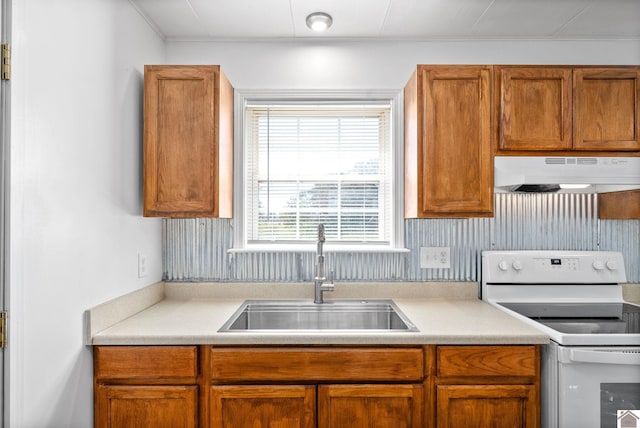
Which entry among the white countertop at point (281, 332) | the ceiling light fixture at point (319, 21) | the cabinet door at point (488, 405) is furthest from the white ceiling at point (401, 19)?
the cabinet door at point (488, 405)

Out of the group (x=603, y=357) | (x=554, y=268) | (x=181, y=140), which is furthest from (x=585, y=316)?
(x=181, y=140)

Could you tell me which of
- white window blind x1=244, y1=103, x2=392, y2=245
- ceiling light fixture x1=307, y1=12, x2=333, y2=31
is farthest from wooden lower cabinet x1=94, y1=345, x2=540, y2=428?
ceiling light fixture x1=307, y1=12, x2=333, y2=31

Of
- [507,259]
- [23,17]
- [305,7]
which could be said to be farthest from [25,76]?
[507,259]

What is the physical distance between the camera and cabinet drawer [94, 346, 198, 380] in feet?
5.21

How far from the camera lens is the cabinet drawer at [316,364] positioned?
1599 mm

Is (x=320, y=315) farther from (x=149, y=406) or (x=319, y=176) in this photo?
(x=149, y=406)

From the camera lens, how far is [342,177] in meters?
2.37

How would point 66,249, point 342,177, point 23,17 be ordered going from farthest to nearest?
point 342,177
point 66,249
point 23,17

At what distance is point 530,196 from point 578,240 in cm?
36

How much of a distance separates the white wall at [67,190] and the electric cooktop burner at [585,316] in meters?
1.87

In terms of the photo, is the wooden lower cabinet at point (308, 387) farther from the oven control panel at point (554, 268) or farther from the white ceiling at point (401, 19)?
the white ceiling at point (401, 19)

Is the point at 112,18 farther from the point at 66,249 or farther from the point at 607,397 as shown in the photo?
the point at 607,397

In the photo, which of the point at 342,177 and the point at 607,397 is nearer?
the point at 607,397

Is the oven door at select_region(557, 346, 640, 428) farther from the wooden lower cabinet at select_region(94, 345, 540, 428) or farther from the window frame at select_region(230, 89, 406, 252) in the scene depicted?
the window frame at select_region(230, 89, 406, 252)
